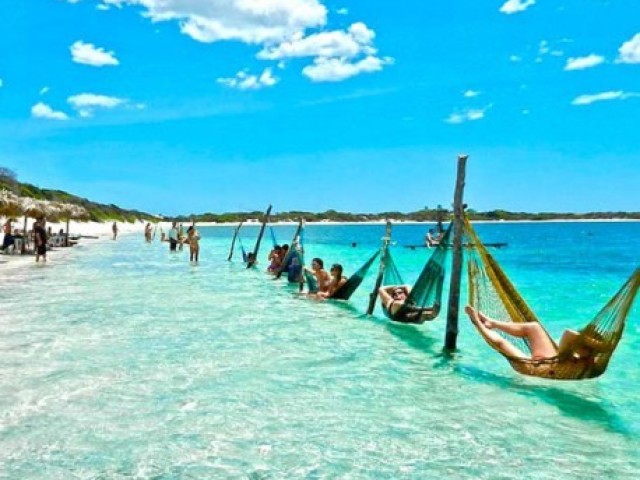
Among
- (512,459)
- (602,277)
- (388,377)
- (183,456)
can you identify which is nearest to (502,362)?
(388,377)

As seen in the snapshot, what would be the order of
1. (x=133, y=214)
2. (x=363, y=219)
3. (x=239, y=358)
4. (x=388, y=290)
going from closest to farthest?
(x=239, y=358) → (x=388, y=290) → (x=133, y=214) → (x=363, y=219)

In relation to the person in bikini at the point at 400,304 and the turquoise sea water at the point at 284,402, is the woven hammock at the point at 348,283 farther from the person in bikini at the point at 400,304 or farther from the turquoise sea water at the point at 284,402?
the turquoise sea water at the point at 284,402

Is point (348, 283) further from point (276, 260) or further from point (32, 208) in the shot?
point (32, 208)

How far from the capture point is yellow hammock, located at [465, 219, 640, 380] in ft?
18.3

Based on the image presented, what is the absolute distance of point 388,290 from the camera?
1103 centimetres

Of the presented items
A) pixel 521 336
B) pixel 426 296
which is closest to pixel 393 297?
pixel 426 296

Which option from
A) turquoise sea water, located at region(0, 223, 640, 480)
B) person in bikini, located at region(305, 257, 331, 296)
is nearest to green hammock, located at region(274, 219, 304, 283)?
person in bikini, located at region(305, 257, 331, 296)

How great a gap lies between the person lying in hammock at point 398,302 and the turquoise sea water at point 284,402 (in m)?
0.30

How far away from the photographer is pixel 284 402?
19.5 ft

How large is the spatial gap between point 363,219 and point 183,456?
166323 mm

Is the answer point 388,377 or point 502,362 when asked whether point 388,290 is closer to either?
point 502,362

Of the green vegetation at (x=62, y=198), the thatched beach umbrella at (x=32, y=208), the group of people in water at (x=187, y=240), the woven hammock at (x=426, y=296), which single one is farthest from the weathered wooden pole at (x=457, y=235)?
the green vegetation at (x=62, y=198)

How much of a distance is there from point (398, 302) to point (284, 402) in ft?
15.6

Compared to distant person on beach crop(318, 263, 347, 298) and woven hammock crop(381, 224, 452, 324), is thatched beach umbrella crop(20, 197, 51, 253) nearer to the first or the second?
distant person on beach crop(318, 263, 347, 298)
